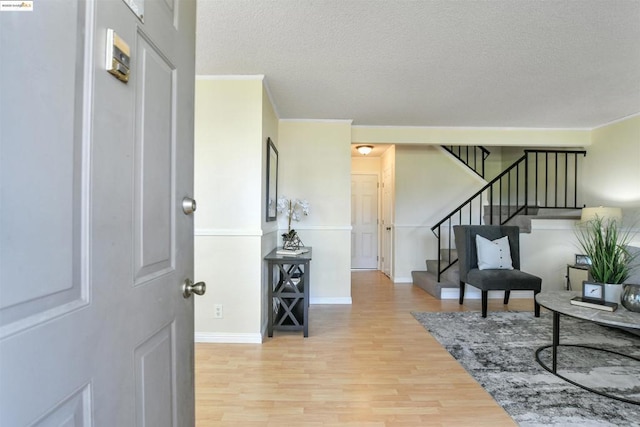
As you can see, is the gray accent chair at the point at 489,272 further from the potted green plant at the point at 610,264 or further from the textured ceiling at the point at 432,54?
the textured ceiling at the point at 432,54

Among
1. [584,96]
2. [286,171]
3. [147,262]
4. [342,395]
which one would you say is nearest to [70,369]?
[147,262]

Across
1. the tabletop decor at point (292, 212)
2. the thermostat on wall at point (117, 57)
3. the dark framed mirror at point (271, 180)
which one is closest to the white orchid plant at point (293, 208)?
the tabletop decor at point (292, 212)

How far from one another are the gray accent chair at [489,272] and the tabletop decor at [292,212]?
2.02m

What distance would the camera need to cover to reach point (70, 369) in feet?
1.74

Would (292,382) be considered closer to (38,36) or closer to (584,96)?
(38,36)

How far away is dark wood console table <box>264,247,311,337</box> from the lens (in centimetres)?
294

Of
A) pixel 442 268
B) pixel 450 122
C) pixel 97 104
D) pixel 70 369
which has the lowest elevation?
pixel 442 268

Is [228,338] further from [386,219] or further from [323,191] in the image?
[386,219]

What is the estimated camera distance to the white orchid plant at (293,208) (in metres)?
3.74

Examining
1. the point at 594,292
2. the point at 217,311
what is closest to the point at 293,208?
the point at 217,311

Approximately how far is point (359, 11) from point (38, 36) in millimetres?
1822

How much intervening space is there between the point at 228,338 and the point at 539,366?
8.28ft

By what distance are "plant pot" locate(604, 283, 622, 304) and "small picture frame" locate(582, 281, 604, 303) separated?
2cm

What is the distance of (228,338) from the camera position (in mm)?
2807
